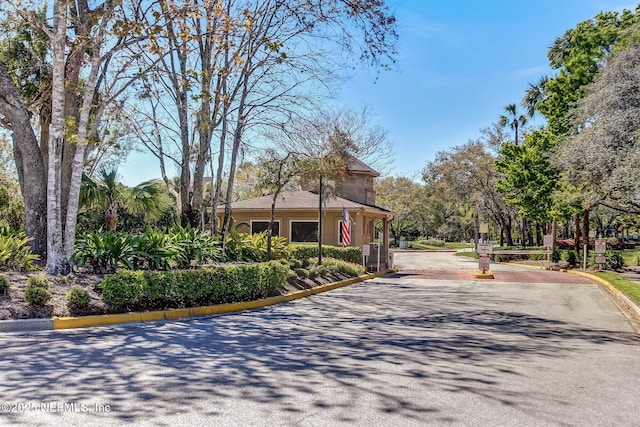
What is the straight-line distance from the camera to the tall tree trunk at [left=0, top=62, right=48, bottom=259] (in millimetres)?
12383

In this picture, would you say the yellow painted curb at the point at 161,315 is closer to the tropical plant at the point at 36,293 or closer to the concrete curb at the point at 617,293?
the tropical plant at the point at 36,293

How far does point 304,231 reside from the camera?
28562mm

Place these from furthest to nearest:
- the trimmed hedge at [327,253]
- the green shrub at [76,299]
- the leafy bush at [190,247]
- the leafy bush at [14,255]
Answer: the trimmed hedge at [327,253] → the leafy bush at [190,247] → the leafy bush at [14,255] → the green shrub at [76,299]

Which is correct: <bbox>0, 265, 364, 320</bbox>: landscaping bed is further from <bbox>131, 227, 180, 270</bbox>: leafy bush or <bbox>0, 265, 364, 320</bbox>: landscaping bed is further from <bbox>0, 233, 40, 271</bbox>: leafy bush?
<bbox>131, 227, 180, 270</bbox>: leafy bush

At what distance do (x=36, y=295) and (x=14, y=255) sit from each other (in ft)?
9.26

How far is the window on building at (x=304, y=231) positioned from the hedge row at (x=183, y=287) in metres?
15.0

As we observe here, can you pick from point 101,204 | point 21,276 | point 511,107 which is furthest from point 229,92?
point 511,107

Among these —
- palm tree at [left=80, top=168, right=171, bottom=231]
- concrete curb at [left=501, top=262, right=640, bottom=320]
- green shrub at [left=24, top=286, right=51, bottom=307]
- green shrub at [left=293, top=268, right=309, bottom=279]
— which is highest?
palm tree at [left=80, top=168, right=171, bottom=231]

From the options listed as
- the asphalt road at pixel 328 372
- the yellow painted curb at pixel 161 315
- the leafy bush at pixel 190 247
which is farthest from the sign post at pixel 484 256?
the leafy bush at pixel 190 247

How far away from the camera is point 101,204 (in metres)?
17.8

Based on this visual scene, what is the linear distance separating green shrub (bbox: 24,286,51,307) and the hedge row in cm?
101

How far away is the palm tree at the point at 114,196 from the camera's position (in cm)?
1711

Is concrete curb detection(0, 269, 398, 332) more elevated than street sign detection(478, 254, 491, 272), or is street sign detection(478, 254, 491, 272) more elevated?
street sign detection(478, 254, 491, 272)

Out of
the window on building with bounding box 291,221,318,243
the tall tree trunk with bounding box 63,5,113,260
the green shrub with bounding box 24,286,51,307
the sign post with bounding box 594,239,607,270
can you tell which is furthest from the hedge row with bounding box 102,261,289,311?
the sign post with bounding box 594,239,607,270
